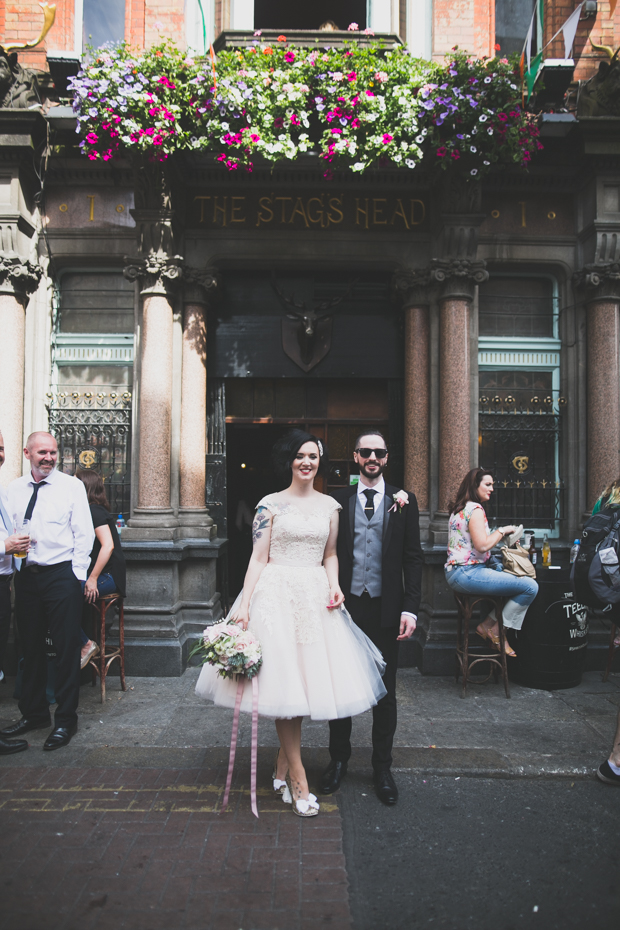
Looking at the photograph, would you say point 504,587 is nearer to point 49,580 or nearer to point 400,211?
point 49,580

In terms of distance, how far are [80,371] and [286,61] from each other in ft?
13.7

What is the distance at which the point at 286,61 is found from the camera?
19.4 ft

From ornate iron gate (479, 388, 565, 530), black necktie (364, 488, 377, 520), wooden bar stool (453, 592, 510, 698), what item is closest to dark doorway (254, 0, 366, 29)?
ornate iron gate (479, 388, 565, 530)

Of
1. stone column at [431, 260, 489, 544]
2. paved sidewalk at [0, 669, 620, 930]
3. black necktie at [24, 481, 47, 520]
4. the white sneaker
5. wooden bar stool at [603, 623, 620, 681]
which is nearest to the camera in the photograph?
paved sidewalk at [0, 669, 620, 930]

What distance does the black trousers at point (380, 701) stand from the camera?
151 inches

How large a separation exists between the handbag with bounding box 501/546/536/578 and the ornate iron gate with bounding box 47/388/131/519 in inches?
175

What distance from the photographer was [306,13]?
9273mm

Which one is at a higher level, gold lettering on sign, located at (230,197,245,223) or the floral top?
gold lettering on sign, located at (230,197,245,223)

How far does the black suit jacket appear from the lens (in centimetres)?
383

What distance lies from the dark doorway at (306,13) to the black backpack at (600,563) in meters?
7.59

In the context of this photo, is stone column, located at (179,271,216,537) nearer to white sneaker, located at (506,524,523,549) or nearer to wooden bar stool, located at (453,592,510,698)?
wooden bar stool, located at (453,592,510,698)

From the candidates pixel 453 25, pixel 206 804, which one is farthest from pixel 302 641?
pixel 453 25

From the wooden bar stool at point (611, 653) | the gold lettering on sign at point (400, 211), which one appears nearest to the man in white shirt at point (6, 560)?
the gold lettering on sign at point (400, 211)

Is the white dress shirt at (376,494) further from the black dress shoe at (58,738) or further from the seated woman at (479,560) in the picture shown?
the black dress shoe at (58,738)
